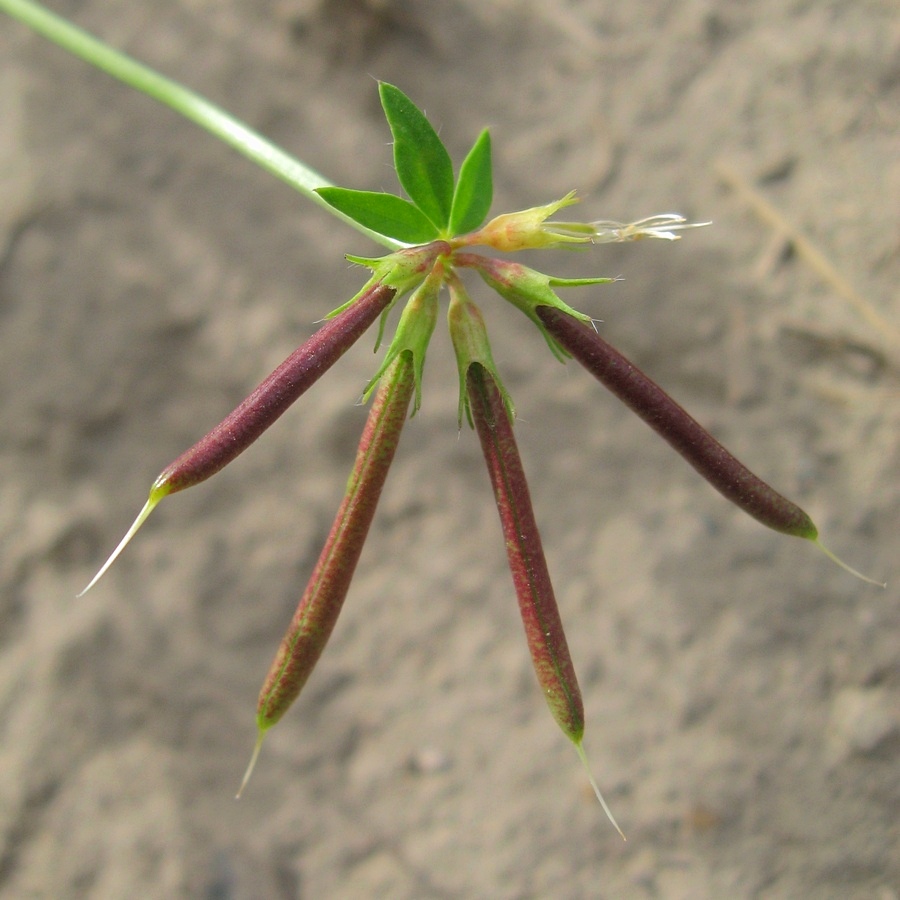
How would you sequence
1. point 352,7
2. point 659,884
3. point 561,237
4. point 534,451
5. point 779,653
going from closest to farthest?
point 561,237
point 659,884
point 779,653
point 534,451
point 352,7

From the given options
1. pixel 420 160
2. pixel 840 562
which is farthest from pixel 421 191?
pixel 840 562

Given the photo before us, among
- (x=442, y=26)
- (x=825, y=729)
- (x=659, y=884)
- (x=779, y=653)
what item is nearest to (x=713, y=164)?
(x=442, y=26)

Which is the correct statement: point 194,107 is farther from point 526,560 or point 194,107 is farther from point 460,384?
point 526,560

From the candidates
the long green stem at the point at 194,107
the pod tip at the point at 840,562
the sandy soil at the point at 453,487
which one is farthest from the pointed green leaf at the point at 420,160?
the sandy soil at the point at 453,487

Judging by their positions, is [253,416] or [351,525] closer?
[253,416]

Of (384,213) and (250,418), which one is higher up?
(384,213)

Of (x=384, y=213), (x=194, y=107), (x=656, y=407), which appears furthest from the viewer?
(x=194, y=107)

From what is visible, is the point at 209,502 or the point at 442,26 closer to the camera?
the point at 209,502

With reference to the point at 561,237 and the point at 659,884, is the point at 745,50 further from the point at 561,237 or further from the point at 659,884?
the point at 659,884
